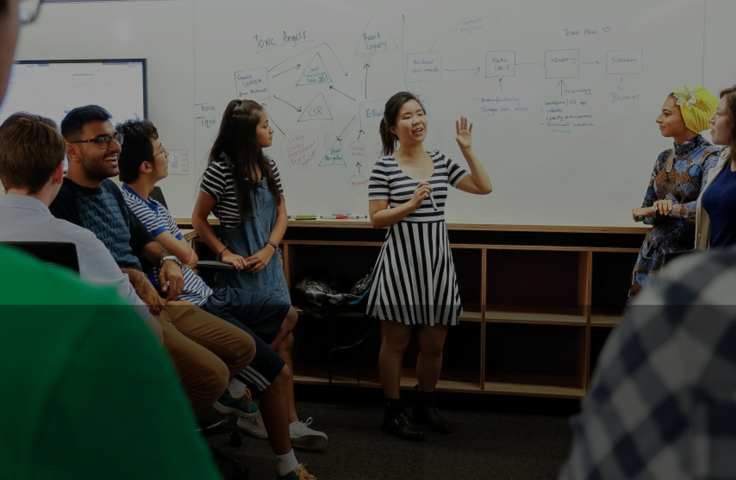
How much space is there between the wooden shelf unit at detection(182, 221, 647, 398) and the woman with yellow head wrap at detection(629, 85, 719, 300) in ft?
0.80

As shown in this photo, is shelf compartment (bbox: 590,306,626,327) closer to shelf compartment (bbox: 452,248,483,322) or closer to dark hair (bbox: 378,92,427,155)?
shelf compartment (bbox: 452,248,483,322)

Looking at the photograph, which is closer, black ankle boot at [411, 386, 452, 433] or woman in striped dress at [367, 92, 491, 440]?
woman in striped dress at [367, 92, 491, 440]

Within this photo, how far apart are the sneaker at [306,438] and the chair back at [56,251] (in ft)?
5.59

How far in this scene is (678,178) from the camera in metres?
3.33

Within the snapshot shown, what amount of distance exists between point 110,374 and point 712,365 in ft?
1.02

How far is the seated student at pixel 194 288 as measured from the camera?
2.79m

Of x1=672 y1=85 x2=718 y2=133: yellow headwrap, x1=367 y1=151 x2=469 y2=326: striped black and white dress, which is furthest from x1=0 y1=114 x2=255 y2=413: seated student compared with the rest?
x1=672 y1=85 x2=718 y2=133: yellow headwrap

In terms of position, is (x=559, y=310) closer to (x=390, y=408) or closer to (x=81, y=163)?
(x=390, y=408)

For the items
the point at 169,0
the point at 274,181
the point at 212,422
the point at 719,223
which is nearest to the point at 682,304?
the point at 719,223

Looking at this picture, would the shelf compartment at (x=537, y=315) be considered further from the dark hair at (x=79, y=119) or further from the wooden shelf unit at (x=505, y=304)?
the dark hair at (x=79, y=119)

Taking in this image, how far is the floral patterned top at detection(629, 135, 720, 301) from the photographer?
3.24 meters


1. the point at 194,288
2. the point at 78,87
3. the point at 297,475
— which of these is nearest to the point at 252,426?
the point at 297,475

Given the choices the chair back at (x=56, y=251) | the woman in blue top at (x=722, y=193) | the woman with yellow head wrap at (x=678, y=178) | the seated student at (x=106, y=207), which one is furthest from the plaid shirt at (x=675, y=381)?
the woman with yellow head wrap at (x=678, y=178)

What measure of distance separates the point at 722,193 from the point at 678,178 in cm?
61
